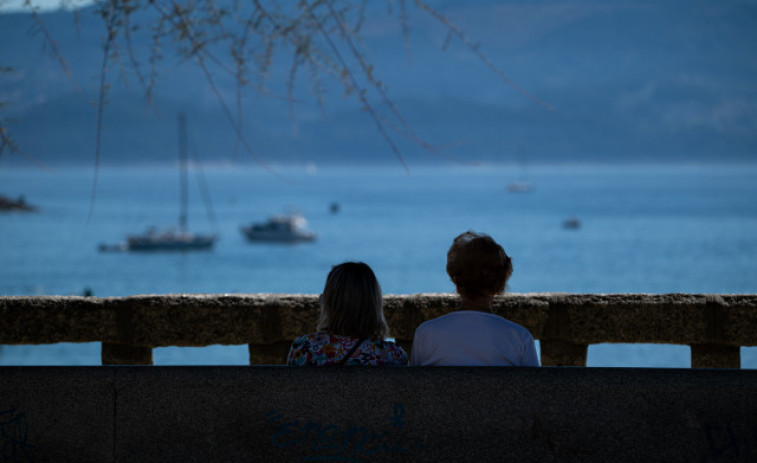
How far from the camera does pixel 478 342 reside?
311cm

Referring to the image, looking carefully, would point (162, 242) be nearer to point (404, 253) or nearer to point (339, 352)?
point (404, 253)

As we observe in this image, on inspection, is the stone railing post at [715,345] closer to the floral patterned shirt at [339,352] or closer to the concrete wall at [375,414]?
the concrete wall at [375,414]

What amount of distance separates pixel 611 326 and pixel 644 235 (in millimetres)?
101997

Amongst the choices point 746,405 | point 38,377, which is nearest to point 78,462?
point 38,377

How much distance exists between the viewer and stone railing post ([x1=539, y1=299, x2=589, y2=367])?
400 cm

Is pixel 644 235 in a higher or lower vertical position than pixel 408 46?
higher

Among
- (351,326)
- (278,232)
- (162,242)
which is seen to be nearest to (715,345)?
(351,326)

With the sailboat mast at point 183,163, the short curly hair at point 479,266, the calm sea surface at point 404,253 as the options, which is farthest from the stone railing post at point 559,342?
the calm sea surface at point 404,253

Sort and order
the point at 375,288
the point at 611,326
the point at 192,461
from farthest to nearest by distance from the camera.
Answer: the point at 611,326 → the point at 375,288 → the point at 192,461

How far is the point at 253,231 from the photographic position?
10225 centimetres

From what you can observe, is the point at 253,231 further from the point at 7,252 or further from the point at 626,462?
the point at 626,462

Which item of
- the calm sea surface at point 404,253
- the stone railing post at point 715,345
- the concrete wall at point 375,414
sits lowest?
the concrete wall at point 375,414

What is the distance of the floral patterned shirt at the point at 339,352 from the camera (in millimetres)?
3141

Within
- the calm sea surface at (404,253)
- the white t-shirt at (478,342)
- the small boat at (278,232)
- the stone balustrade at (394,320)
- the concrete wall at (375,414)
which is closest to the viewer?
the concrete wall at (375,414)
